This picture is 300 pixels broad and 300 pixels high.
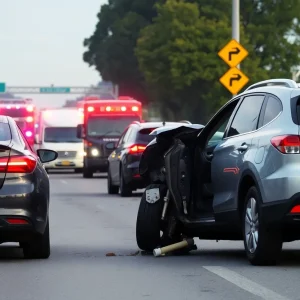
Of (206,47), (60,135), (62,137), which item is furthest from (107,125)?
(206,47)

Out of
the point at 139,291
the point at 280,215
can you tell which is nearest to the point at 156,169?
the point at 280,215

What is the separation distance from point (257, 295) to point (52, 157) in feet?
15.0

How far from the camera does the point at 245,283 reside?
10.7 meters

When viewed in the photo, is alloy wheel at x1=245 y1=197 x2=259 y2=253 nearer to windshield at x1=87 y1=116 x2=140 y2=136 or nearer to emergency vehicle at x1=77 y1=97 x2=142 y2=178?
emergency vehicle at x1=77 y1=97 x2=142 y2=178

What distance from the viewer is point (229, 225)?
1267 cm

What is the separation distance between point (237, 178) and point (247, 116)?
613 millimetres

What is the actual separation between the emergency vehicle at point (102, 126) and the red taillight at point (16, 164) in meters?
27.6

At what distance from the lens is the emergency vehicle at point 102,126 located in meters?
40.3

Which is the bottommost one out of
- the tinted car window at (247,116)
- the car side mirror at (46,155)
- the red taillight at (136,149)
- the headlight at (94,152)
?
the headlight at (94,152)

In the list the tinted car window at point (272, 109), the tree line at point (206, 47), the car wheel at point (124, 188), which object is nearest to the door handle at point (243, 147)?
the tinted car window at point (272, 109)

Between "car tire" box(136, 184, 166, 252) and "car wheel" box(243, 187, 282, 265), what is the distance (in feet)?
4.11

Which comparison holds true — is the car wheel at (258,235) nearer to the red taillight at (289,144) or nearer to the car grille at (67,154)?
the red taillight at (289,144)

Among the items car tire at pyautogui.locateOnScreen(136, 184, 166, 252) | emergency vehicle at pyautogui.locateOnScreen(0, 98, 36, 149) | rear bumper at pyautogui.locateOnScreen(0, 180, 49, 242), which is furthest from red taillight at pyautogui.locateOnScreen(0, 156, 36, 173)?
emergency vehicle at pyautogui.locateOnScreen(0, 98, 36, 149)

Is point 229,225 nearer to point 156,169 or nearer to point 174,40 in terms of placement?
point 156,169
